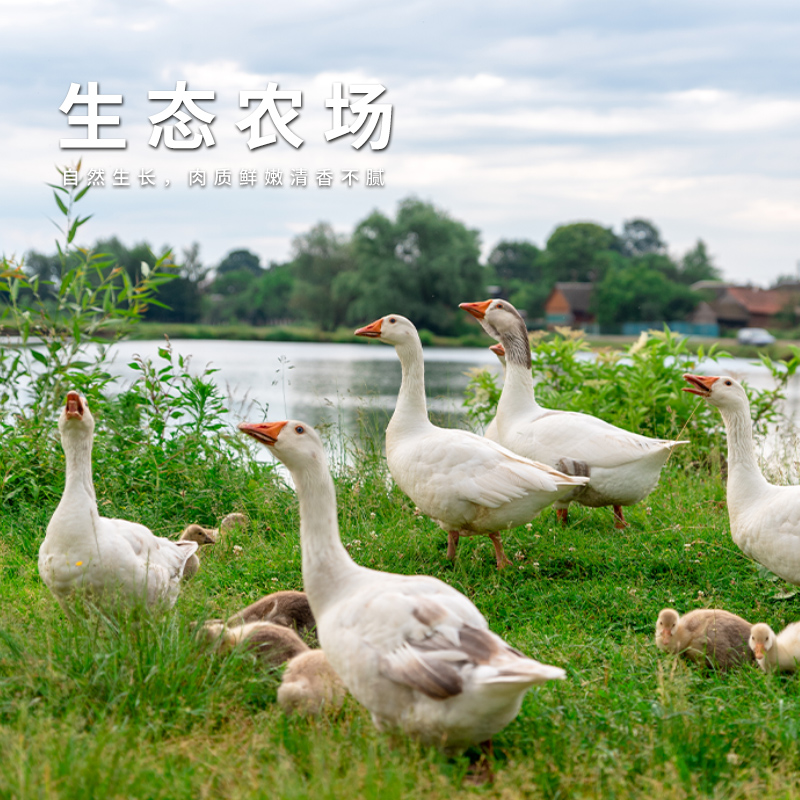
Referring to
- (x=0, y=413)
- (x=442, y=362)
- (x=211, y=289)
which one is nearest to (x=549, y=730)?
(x=0, y=413)

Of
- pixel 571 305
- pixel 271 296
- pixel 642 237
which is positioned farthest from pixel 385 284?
pixel 642 237

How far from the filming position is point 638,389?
864 cm

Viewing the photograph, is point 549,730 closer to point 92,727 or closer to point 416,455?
point 92,727

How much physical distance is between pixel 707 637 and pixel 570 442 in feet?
7.32

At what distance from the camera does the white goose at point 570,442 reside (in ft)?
19.6

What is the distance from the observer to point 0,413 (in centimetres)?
745

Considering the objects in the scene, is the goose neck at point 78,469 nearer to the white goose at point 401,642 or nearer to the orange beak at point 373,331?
the white goose at point 401,642

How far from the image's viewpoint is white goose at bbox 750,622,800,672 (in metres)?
3.94

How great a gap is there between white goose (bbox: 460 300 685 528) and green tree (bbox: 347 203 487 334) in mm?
22128

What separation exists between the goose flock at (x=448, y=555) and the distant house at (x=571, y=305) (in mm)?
42489

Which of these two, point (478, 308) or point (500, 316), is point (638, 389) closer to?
point (500, 316)

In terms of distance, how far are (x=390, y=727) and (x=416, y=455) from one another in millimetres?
2579

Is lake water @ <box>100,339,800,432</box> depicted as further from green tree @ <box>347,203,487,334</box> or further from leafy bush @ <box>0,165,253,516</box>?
green tree @ <box>347,203,487,334</box>

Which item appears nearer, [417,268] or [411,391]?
[411,391]
